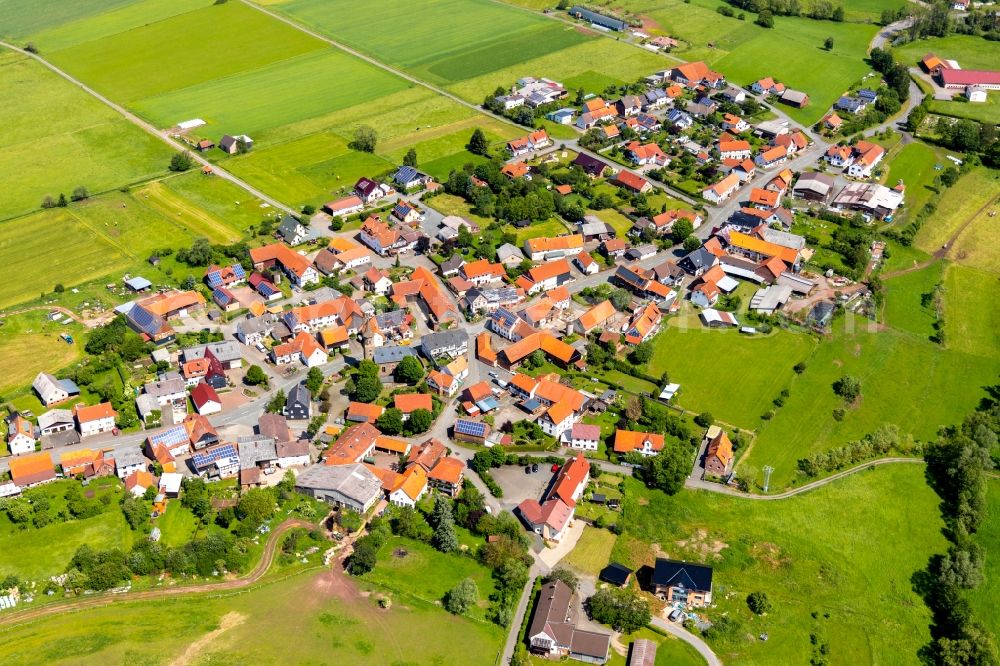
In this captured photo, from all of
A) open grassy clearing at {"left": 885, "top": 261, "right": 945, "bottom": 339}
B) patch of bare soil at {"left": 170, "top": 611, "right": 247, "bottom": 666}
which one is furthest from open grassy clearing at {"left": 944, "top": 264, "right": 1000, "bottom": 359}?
patch of bare soil at {"left": 170, "top": 611, "right": 247, "bottom": 666}

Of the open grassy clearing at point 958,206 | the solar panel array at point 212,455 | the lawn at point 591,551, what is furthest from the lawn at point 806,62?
the solar panel array at point 212,455

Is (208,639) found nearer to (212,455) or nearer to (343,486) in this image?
(343,486)

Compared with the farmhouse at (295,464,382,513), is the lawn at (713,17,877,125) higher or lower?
higher

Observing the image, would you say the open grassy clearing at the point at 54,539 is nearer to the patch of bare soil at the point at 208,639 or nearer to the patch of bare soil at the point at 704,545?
the patch of bare soil at the point at 208,639

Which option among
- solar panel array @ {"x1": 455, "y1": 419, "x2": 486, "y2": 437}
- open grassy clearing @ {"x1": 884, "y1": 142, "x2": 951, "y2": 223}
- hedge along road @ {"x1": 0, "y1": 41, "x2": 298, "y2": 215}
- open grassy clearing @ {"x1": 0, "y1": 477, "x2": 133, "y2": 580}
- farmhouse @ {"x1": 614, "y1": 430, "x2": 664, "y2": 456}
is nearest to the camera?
open grassy clearing @ {"x1": 0, "y1": 477, "x2": 133, "y2": 580}

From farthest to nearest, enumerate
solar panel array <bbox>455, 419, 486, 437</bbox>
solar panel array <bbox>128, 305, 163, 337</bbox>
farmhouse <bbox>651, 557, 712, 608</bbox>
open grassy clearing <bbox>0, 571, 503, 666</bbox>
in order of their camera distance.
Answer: solar panel array <bbox>128, 305, 163, 337</bbox>
solar panel array <bbox>455, 419, 486, 437</bbox>
farmhouse <bbox>651, 557, 712, 608</bbox>
open grassy clearing <bbox>0, 571, 503, 666</bbox>

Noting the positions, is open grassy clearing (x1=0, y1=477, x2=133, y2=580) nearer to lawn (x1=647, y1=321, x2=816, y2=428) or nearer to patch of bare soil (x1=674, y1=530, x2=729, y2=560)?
patch of bare soil (x1=674, y1=530, x2=729, y2=560)

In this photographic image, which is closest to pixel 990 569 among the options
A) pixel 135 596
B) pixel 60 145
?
pixel 135 596
